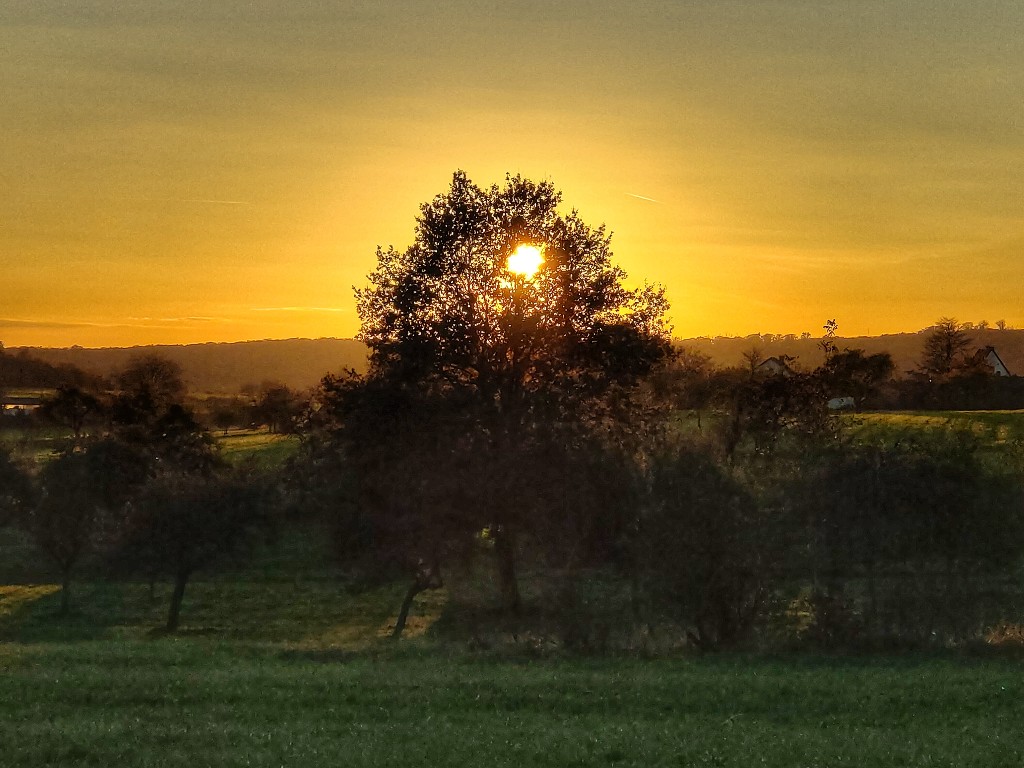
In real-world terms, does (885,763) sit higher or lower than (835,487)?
lower

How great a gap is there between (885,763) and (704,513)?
35.5ft

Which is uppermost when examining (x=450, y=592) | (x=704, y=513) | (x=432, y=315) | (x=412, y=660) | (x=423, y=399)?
(x=432, y=315)

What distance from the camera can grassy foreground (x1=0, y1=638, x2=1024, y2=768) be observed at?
1312 cm

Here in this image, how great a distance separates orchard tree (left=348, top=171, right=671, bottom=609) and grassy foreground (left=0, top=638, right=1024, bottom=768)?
58.4 ft

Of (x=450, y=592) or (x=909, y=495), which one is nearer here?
(x=909, y=495)

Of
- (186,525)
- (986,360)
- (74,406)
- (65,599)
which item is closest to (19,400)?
(74,406)

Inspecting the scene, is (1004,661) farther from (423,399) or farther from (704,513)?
(423,399)

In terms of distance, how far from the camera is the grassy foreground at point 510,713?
1312cm

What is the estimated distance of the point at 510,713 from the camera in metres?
15.5

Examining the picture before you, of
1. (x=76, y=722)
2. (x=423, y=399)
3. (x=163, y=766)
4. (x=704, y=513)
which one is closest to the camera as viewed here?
(x=163, y=766)

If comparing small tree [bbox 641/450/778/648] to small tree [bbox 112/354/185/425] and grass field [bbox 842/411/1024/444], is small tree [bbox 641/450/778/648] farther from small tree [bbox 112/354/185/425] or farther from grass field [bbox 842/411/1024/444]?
small tree [bbox 112/354/185/425]

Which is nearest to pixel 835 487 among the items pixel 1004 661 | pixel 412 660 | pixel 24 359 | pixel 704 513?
pixel 704 513

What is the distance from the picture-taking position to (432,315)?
38312 millimetres

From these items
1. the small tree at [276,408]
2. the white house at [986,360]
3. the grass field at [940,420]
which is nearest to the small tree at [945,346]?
the white house at [986,360]
